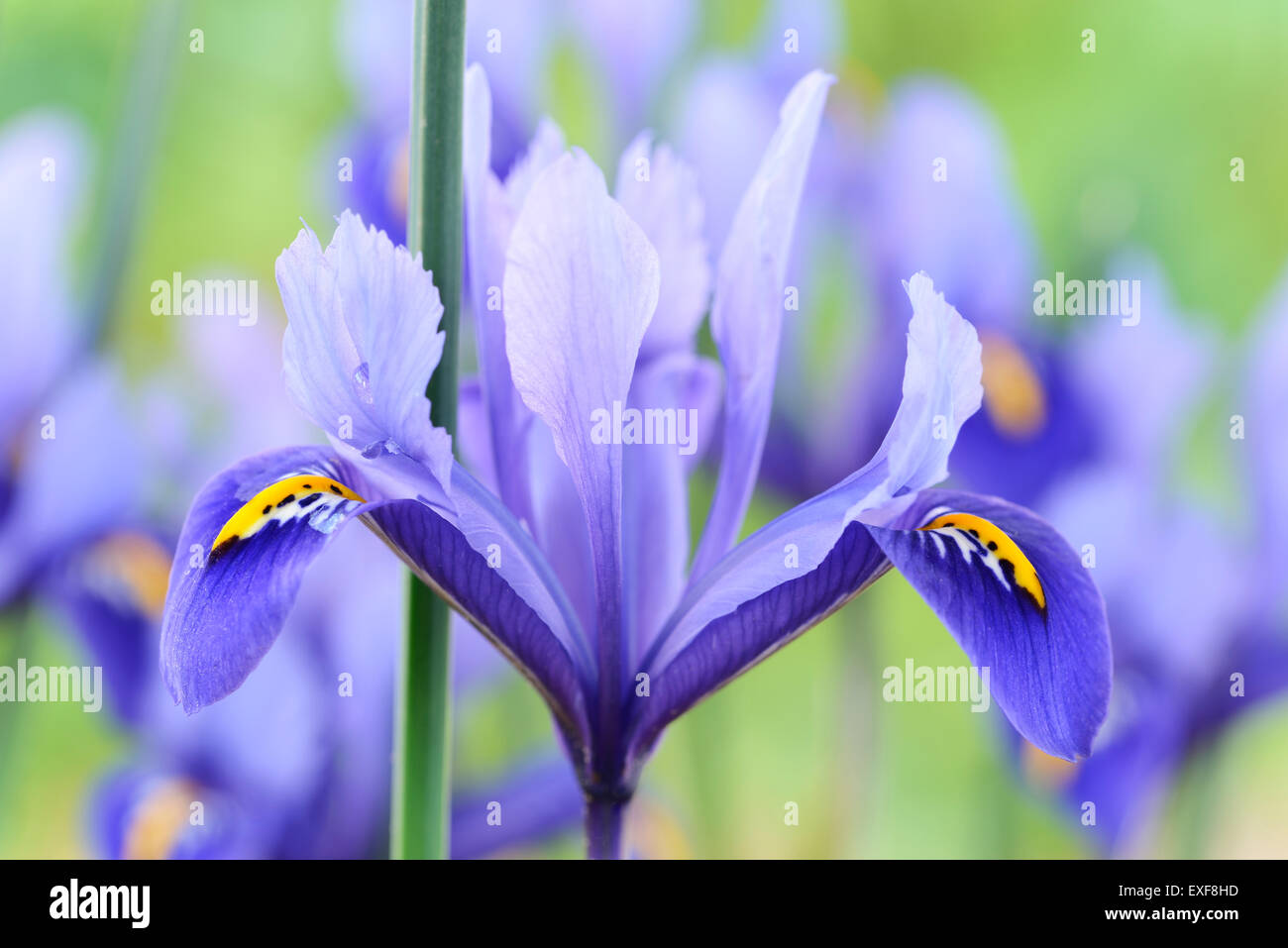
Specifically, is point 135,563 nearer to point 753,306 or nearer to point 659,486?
point 659,486

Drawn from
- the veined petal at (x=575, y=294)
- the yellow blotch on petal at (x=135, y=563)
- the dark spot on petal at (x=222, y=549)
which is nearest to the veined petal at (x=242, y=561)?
the dark spot on petal at (x=222, y=549)

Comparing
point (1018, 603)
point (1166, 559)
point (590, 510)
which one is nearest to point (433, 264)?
point (590, 510)

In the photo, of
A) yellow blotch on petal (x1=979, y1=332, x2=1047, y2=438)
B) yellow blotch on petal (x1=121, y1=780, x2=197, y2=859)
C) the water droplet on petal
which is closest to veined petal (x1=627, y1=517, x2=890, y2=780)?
the water droplet on petal

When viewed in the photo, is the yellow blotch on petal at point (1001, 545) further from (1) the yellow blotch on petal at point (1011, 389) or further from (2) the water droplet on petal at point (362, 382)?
(1) the yellow blotch on petal at point (1011, 389)

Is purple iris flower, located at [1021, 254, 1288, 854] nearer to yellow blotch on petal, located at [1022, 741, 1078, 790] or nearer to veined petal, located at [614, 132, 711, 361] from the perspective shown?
yellow blotch on petal, located at [1022, 741, 1078, 790]
